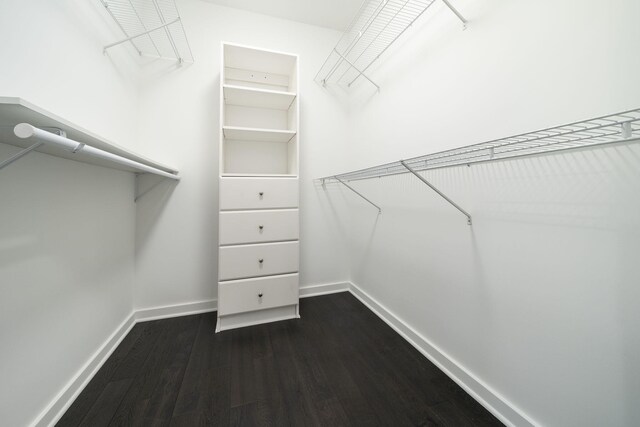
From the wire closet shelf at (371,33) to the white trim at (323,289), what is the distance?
191 centimetres

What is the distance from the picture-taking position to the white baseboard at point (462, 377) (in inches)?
38.0

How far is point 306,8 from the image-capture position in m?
2.03

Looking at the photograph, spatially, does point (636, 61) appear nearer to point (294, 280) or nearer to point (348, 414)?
point (348, 414)

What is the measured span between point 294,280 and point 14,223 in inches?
57.2

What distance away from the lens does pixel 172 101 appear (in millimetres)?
1862

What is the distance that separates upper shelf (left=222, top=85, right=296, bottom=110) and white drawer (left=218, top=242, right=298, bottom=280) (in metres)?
1.21

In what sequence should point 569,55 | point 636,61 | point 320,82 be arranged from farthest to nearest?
point 320,82 → point 569,55 → point 636,61

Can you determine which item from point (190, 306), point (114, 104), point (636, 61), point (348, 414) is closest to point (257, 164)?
point (114, 104)

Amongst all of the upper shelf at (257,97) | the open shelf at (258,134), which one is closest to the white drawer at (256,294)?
the open shelf at (258,134)

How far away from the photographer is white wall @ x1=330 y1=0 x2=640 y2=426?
0.69 meters

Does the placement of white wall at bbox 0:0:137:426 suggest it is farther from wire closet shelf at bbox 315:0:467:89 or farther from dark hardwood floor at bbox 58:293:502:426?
wire closet shelf at bbox 315:0:467:89

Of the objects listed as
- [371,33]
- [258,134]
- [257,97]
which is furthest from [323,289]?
[371,33]

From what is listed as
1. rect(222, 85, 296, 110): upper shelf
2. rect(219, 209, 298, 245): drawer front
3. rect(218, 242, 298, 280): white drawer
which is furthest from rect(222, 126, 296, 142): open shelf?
rect(218, 242, 298, 280): white drawer

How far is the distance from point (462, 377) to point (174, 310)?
6.76 ft
